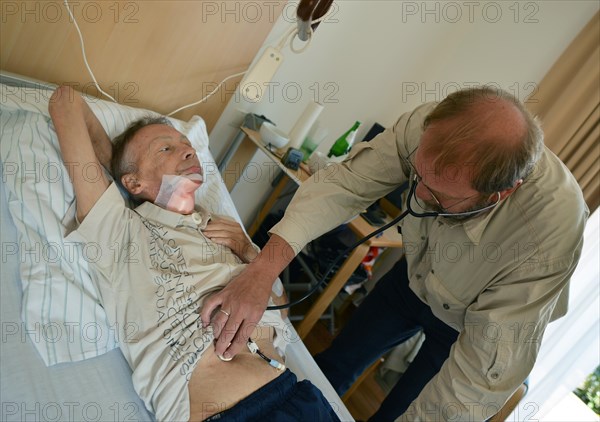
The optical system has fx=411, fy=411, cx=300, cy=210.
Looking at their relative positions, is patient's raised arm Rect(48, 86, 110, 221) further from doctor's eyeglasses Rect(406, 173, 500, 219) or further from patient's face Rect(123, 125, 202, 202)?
doctor's eyeglasses Rect(406, 173, 500, 219)

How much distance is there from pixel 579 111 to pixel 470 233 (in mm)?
1406

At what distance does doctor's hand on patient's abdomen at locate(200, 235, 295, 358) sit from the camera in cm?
100

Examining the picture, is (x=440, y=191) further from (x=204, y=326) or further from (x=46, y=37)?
(x=46, y=37)

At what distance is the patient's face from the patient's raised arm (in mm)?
140

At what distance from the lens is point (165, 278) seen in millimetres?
1145

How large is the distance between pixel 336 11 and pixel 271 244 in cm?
147

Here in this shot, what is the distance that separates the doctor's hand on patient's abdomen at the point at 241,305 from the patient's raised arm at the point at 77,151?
1.44 feet

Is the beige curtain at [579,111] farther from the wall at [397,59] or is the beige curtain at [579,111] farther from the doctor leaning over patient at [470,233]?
the doctor leaning over patient at [470,233]

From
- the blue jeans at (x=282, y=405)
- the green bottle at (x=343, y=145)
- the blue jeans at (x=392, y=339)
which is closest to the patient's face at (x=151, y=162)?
the blue jeans at (x=282, y=405)

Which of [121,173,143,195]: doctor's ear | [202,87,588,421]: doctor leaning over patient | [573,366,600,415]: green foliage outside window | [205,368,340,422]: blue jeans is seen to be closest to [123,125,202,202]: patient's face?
[121,173,143,195]: doctor's ear

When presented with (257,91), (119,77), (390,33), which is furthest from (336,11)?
(119,77)

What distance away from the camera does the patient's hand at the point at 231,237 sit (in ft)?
4.32

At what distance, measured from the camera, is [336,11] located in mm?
2096

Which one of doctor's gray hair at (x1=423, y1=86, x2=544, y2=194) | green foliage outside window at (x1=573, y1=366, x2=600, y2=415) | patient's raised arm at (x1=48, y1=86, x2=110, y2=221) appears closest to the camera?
doctor's gray hair at (x1=423, y1=86, x2=544, y2=194)
